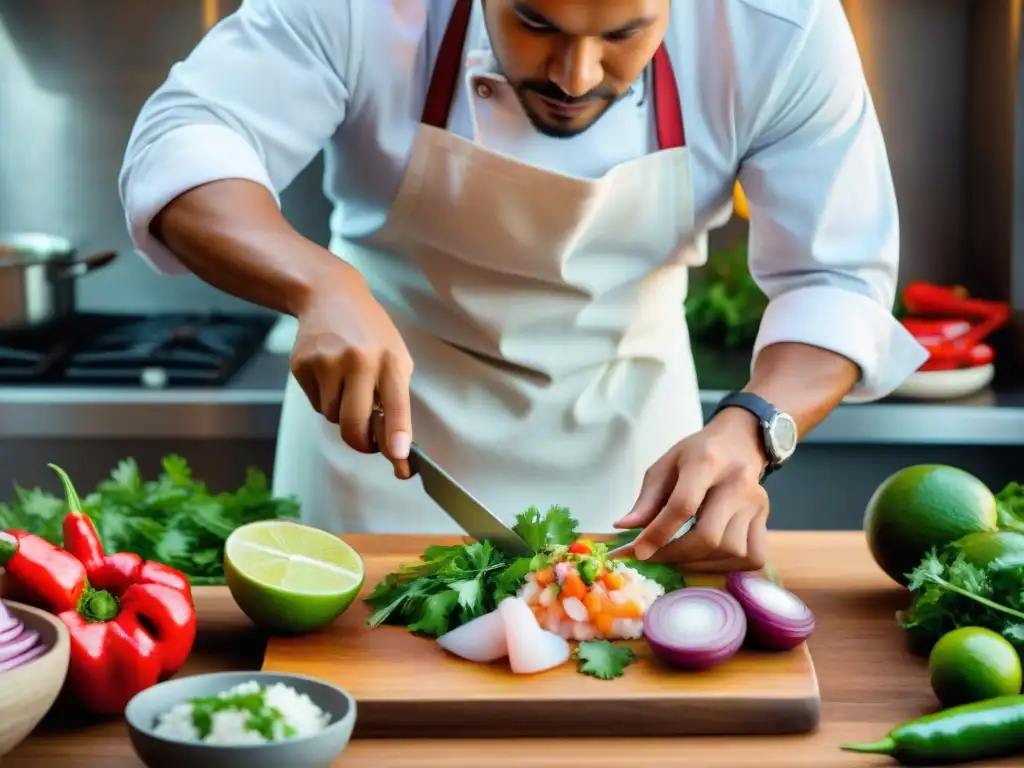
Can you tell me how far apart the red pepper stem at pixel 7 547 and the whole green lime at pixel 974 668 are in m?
0.77

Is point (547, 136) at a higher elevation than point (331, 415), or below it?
higher

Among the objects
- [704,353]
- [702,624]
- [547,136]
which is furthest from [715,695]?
[704,353]

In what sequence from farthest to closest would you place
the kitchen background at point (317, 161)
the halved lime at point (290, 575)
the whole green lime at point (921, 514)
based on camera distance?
1. the kitchen background at point (317, 161)
2. the whole green lime at point (921, 514)
3. the halved lime at point (290, 575)

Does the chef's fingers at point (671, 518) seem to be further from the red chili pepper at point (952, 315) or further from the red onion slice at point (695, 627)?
the red chili pepper at point (952, 315)

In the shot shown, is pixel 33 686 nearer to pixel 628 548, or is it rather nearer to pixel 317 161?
pixel 628 548

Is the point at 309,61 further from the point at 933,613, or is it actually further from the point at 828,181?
the point at 933,613

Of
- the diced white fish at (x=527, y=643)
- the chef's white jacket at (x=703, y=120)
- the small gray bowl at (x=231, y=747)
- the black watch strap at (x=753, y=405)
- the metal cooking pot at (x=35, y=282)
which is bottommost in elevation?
the metal cooking pot at (x=35, y=282)

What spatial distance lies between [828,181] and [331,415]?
2.29ft

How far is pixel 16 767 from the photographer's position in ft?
3.54

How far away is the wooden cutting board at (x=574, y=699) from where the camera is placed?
3.79 ft

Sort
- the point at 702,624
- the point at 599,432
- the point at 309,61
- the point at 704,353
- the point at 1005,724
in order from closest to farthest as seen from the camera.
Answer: the point at 1005,724, the point at 702,624, the point at 309,61, the point at 599,432, the point at 704,353

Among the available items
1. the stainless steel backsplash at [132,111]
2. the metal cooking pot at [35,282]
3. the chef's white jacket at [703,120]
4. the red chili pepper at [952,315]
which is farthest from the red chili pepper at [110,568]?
the stainless steel backsplash at [132,111]

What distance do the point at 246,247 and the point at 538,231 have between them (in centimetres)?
44

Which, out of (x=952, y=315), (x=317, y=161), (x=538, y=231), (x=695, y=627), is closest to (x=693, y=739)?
(x=695, y=627)
